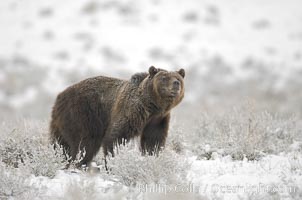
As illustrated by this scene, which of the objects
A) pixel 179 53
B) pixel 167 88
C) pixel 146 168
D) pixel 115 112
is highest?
pixel 179 53

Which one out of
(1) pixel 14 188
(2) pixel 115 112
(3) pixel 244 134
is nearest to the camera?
(1) pixel 14 188

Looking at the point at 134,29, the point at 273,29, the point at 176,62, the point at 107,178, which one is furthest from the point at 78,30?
the point at 107,178

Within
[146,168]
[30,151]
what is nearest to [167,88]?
[146,168]

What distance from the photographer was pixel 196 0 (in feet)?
90.8

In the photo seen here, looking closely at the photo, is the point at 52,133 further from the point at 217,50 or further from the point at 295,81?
the point at 217,50

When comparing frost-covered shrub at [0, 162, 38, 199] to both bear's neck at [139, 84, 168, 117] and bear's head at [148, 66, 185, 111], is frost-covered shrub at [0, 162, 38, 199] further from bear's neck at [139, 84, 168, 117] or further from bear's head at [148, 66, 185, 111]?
bear's head at [148, 66, 185, 111]

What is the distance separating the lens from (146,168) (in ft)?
20.6

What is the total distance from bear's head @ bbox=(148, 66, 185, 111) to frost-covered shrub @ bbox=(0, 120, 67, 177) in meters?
1.75

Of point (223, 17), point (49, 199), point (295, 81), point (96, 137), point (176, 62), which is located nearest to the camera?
point (49, 199)

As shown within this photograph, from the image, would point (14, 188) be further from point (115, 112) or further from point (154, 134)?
point (154, 134)

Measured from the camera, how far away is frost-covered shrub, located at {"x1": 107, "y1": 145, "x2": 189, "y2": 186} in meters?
6.14

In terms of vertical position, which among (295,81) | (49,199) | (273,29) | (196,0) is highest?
(196,0)

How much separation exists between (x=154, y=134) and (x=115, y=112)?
0.71 meters

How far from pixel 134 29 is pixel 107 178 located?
1897 cm
